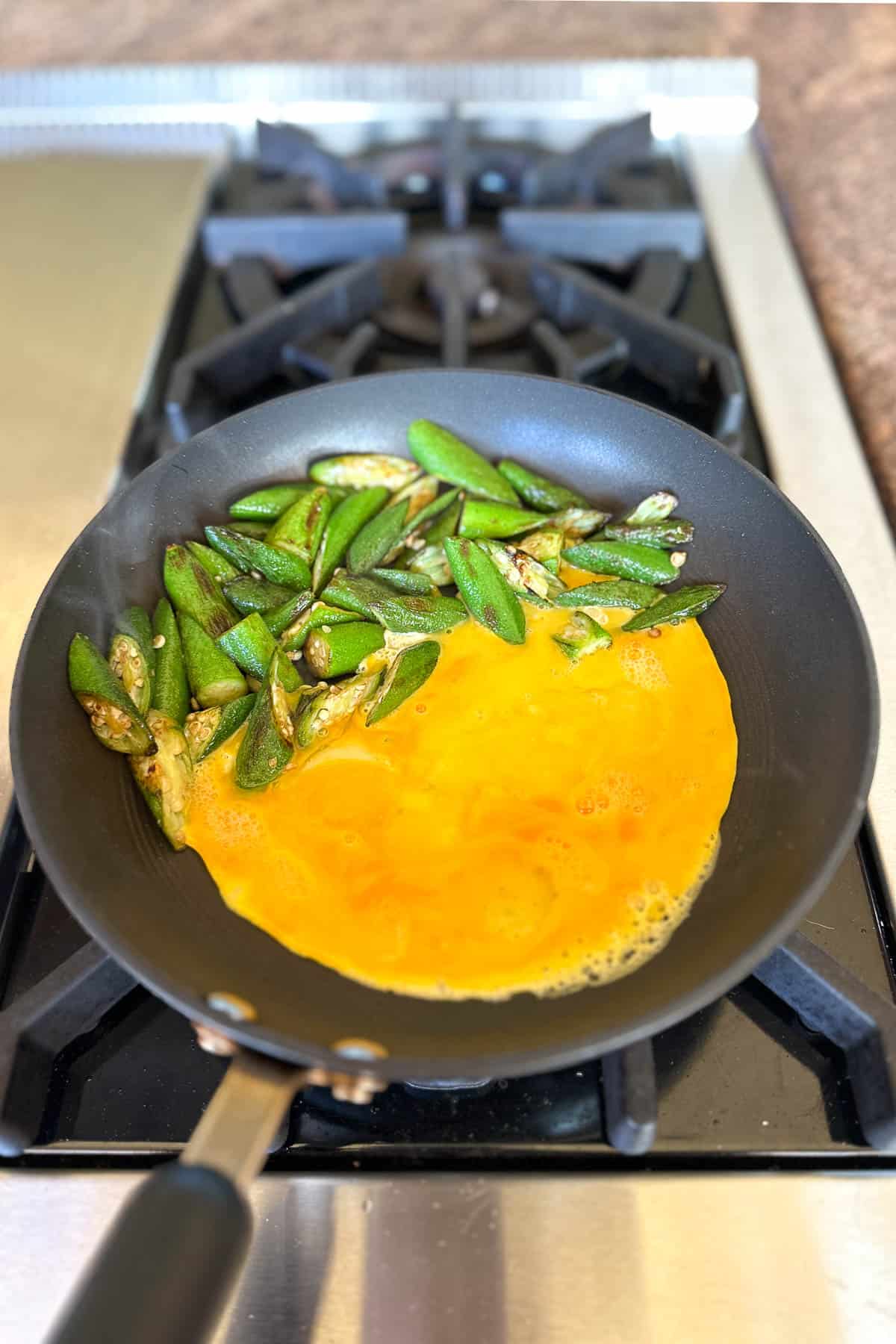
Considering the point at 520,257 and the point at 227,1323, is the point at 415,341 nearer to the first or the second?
the point at 520,257

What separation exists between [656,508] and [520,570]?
14cm

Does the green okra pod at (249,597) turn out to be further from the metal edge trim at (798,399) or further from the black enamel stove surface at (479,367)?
the metal edge trim at (798,399)

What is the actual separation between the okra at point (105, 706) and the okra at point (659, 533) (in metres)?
0.46

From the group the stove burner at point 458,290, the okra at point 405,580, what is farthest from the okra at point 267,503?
the stove burner at point 458,290

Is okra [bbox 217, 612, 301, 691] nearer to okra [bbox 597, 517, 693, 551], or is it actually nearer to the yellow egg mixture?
the yellow egg mixture

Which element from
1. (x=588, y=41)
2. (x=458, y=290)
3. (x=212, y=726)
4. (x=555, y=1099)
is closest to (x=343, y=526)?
(x=212, y=726)

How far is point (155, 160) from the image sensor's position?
1.40 meters

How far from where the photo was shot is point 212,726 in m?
0.81

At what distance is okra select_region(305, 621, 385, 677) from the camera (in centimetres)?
88

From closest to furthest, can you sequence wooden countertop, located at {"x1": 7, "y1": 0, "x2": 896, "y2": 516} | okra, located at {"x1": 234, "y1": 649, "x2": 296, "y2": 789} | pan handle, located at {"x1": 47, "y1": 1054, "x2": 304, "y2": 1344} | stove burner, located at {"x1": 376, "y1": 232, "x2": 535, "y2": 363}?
pan handle, located at {"x1": 47, "y1": 1054, "x2": 304, "y2": 1344} < okra, located at {"x1": 234, "y1": 649, "x2": 296, "y2": 789} < stove burner, located at {"x1": 376, "y1": 232, "x2": 535, "y2": 363} < wooden countertop, located at {"x1": 7, "y1": 0, "x2": 896, "y2": 516}

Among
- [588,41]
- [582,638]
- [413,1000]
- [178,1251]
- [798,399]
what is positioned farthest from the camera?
[588,41]

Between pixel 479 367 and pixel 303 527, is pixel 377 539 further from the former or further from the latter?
pixel 479 367

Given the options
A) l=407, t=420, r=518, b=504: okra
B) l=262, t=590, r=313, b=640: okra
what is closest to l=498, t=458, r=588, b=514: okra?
l=407, t=420, r=518, b=504: okra

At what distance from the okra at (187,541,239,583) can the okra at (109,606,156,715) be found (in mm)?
75
